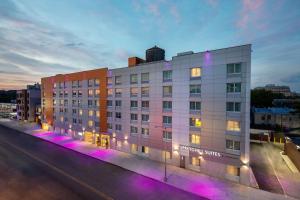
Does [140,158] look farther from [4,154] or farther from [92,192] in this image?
[4,154]

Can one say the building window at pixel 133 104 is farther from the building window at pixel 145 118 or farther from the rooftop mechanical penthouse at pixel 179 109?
the building window at pixel 145 118

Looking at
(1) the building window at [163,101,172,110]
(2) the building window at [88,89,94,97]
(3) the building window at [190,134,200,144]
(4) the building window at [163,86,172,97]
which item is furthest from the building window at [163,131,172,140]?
(2) the building window at [88,89,94,97]

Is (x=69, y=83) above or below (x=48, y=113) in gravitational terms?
above

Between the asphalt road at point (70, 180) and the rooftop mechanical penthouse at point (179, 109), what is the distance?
857cm

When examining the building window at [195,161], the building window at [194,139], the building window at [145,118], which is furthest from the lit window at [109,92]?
the building window at [195,161]

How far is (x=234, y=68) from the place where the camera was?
96.9ft

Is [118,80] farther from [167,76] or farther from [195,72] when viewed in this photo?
[195,72]

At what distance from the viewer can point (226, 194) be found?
82.7 feet

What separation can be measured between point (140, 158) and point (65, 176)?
1515cm

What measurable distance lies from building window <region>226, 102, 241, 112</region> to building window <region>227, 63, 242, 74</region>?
484 centimetres

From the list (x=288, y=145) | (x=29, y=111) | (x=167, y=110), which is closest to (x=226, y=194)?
(x=167, y=110)

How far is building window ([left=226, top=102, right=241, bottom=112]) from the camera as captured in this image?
1153 inches

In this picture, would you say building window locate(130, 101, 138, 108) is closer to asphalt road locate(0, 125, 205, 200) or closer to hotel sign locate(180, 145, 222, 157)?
asphalt road locate(0, 125, 205, 200)

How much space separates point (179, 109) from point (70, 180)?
21.3 m
